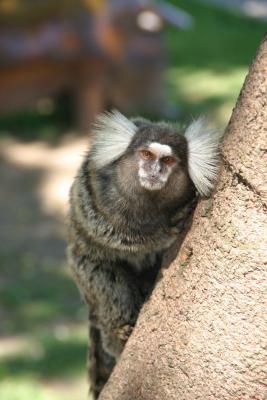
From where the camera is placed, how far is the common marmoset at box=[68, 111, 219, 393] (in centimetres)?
370

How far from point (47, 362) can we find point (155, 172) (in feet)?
12.4

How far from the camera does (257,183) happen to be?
8.80 feet

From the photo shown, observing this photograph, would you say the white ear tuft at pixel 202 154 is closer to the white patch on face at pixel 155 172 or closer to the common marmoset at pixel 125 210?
the common marmoset at pixel 125 210

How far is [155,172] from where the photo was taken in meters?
3.74

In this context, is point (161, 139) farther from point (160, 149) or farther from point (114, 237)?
point (114, 237)

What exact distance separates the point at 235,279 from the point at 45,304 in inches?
244

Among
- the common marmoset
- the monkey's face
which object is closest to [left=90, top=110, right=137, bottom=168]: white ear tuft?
the common marmoset

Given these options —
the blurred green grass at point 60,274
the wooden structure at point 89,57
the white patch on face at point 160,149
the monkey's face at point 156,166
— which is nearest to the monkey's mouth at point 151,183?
the monkey's face at point 156,166

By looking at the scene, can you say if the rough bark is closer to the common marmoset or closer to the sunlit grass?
the common marmoset

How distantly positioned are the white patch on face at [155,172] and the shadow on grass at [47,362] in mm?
3460

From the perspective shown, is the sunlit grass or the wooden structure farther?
the sunlit grass

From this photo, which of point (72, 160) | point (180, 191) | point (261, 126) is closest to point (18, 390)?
point (180, 191)

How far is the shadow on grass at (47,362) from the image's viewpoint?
22.4 ft

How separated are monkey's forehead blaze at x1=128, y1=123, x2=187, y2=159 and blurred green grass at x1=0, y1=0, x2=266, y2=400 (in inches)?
17.4
